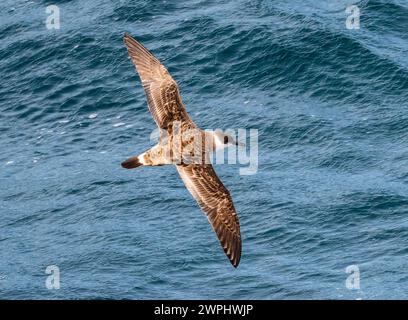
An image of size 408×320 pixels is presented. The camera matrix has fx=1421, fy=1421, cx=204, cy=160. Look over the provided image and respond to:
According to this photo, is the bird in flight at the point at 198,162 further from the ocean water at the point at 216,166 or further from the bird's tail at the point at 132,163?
the ocean water at the point at 216,166

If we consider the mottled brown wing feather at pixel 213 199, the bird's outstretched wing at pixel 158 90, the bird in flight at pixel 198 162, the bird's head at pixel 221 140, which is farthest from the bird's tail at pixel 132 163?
the bird's head at pixel 221 140

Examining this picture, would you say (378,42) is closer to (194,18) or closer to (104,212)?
(194,18)

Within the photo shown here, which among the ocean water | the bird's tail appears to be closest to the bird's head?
the bird's tail

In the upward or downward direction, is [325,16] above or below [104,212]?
above

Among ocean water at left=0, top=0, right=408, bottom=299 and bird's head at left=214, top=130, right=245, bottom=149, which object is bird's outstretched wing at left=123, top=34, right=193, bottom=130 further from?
ocean water at left=0, top=0, right=408, bottom=299
